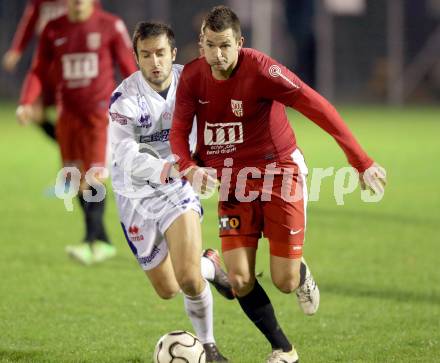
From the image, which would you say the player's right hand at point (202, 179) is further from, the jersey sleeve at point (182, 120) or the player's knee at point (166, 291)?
the player's knee at point (166, 291)

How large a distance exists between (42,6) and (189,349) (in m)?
7.03

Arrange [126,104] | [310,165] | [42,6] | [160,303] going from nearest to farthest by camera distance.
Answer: [126,104] → [160,303] → [42,6] → [310,165]

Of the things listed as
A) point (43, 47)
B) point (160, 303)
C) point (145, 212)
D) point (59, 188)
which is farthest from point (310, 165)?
point (145, 212)

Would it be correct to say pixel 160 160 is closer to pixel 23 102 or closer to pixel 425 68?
pixel 23 102

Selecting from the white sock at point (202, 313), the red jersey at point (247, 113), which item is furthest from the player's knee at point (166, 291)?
the red jersey at point (247, 113)

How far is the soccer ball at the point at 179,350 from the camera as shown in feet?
18.1

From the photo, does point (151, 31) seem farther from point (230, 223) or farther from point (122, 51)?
point (122, 51)

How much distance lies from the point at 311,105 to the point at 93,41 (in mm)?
4187

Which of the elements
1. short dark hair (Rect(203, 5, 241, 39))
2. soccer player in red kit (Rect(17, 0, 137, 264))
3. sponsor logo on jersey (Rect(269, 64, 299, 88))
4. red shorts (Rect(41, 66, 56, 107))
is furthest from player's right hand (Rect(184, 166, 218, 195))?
red shorts (Rect(41, 66, 56, 107))

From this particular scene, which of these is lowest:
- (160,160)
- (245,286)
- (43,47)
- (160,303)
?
(160,303)

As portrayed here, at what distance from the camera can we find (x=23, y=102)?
9.30 m

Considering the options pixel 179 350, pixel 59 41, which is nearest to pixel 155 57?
pixel 179 350

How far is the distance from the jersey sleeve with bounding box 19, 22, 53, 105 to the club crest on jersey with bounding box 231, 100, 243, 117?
12.9 feet

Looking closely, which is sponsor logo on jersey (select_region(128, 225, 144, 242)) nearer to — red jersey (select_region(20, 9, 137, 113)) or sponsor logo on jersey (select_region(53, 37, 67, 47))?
red jersey (select_region(20, 9, 137, 113))
